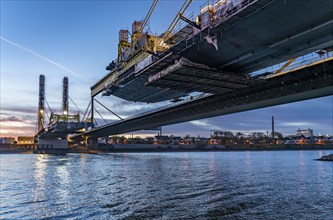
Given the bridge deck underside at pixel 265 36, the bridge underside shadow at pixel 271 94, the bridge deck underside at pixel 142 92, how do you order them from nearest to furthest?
the bridge deck underside at pixel 265 36, the bridge underside shadow at pixel 271 94, the bridge deck underside at pixel 142 92

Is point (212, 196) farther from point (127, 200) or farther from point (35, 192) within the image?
point (35, 192)

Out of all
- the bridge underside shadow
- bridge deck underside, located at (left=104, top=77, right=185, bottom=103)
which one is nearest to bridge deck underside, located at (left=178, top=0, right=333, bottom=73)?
the bridge underside shadow

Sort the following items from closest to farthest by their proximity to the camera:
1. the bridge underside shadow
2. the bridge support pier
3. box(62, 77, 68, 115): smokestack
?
the bridge underside shadow → the bridge support pier → box(62, 77, 68, 115): smokestack

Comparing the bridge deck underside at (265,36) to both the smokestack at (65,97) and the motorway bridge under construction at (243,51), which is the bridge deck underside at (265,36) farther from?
the smokestack at (65,97)

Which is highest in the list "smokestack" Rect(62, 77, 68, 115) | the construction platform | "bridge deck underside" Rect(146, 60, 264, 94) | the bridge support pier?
"smokestack" Rect(62, 77, 68, 115)

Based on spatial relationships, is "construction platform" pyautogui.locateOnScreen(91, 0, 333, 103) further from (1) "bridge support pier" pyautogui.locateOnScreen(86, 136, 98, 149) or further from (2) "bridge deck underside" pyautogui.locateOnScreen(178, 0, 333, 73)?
(1) "bridge support pier" pyautogui.locateOnScreen(86, 136, 98, 149)

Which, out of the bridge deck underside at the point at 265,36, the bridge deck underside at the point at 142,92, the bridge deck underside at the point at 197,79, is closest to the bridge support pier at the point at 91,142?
the bridge deck underside at the point at 142,92

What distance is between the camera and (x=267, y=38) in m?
21.8

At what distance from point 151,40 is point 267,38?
14.5 m

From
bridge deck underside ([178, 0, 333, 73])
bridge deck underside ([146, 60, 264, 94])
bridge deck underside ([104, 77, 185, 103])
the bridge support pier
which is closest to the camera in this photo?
bridge deck underside ([178, 0, 333, 73])

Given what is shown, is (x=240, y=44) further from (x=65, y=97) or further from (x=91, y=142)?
(x=65, y=97)

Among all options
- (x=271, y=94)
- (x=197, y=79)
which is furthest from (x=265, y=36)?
(x=271, y=94)

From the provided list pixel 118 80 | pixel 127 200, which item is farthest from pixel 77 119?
pixel 127 200

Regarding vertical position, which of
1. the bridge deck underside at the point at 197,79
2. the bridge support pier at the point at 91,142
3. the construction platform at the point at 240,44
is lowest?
the bridge support pier at the point at 91,142
